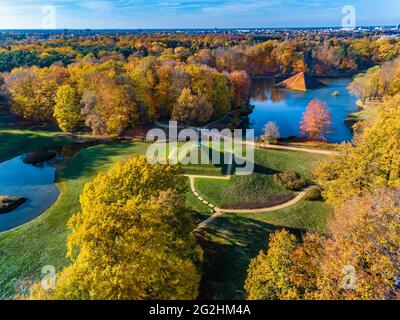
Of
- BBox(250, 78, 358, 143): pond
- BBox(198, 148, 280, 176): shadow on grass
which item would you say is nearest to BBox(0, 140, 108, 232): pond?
BBox(198, 148, 280, 176): shadow on grass

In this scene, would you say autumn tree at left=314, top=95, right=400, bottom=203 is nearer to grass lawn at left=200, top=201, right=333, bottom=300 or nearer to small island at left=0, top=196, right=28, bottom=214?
grass lawn at left=200, top=201, right=333, bottom=300

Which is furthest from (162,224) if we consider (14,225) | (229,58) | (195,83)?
(229,58)

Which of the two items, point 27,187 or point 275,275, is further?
point 27,187

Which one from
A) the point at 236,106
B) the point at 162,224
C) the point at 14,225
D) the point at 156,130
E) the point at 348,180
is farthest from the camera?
the point at 236,106

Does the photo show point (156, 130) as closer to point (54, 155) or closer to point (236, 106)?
point (54, 155)

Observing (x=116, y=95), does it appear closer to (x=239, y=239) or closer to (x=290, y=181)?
(x=290, y=181)

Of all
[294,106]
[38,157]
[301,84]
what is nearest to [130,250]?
[38,157]

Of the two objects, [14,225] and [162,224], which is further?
[14,225]
